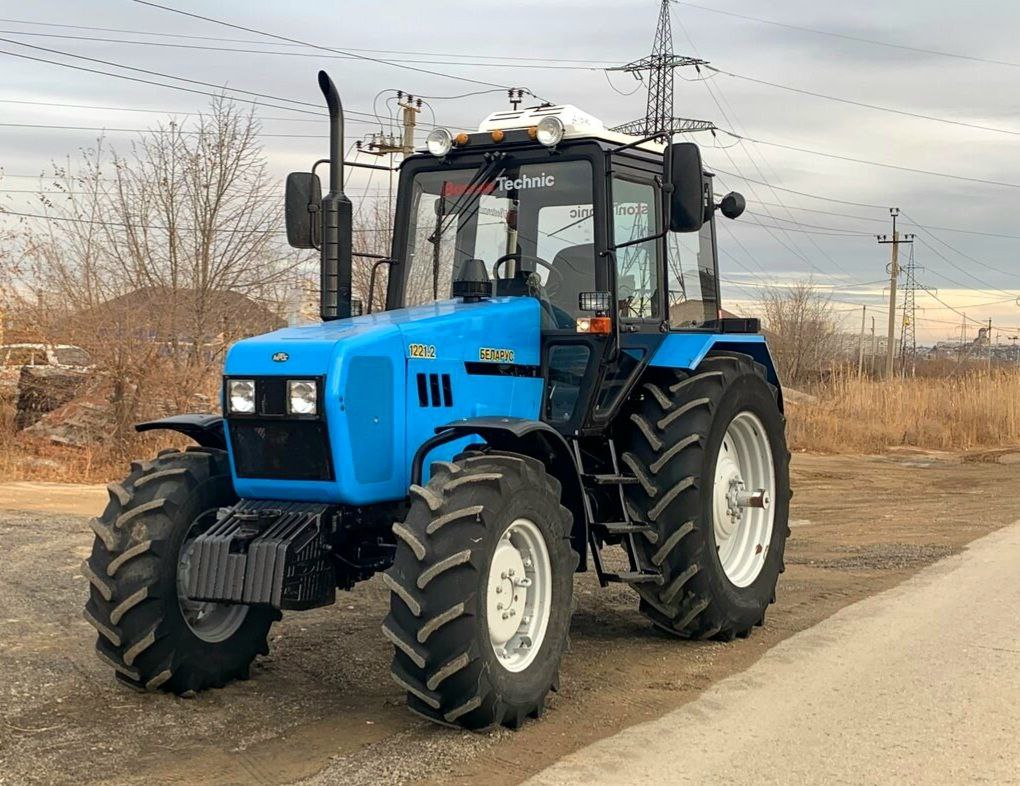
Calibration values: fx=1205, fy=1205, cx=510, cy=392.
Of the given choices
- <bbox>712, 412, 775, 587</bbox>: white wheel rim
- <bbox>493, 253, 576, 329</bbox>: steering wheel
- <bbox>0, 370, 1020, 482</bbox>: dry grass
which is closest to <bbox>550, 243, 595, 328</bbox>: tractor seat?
<bbox>493, 253, 576, 329</bbox>: steering wheel

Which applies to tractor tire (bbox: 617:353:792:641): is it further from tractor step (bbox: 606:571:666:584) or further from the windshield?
the windshield

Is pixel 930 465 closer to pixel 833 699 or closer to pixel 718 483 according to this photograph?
pixel 718 483

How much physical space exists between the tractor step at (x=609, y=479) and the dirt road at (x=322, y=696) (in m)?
0.94

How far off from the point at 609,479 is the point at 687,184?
1.57 metres

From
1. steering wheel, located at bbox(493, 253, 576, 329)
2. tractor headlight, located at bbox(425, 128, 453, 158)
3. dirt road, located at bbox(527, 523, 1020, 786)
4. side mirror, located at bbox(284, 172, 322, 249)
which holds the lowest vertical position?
dirt road, located at bbox(527, 523, 1020, 786)

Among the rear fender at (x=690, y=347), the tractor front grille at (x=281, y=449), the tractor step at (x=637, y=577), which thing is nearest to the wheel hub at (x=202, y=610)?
the tractor front grille at (x=281, y=449)

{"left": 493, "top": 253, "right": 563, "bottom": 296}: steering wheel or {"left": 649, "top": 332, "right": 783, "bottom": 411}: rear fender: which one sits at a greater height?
{"left": 493, "top": 253, "right": 563, "bottom": 296}: steering wheel

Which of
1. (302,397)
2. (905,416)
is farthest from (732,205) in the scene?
(905,416)

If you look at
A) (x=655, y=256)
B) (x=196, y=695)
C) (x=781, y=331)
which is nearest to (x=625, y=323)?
(x=655, y=256)

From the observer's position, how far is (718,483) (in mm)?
7094

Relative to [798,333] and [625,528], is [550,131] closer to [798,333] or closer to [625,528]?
[625,528]

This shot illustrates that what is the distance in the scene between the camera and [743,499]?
283 inches

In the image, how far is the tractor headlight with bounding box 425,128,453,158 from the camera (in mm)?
6625

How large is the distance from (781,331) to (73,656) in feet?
138
